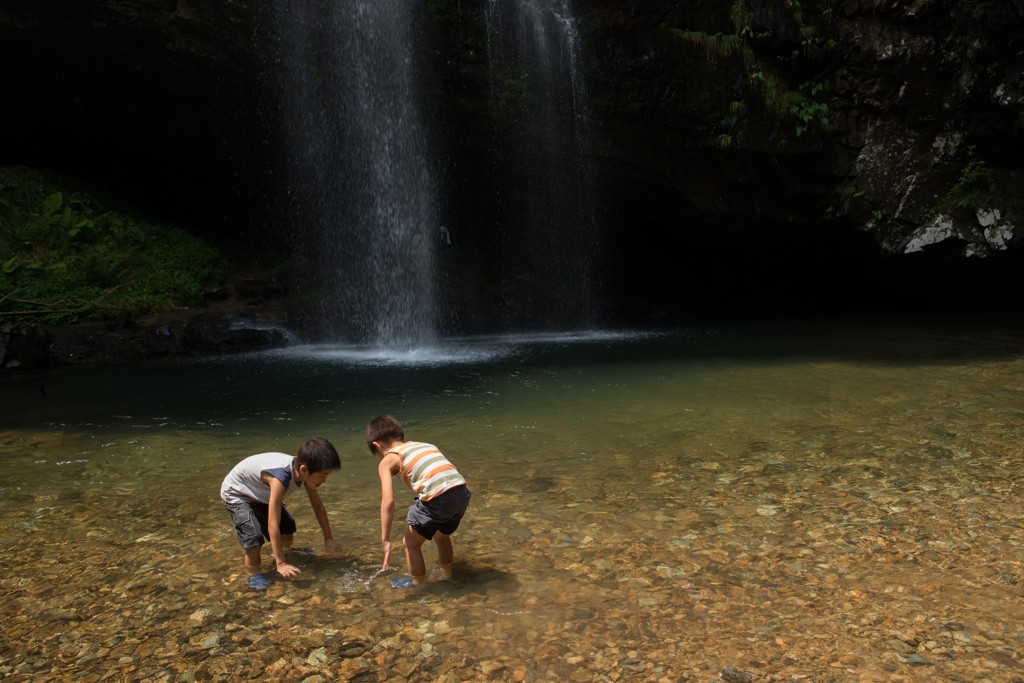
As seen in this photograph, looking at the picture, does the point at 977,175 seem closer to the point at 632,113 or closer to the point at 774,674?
the point at 632,113

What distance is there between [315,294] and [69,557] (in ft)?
36.3

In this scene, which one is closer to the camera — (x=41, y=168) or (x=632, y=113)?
(x=632, y=113)

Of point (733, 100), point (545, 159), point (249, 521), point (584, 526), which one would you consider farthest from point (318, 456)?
point (545, 159)

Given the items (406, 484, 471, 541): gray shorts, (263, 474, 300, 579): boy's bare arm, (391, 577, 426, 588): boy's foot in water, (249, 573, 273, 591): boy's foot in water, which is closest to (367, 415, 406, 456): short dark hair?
(406, 484, 471, 541): gray shorts

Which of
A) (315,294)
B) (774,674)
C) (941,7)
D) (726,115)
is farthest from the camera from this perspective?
(315,294)

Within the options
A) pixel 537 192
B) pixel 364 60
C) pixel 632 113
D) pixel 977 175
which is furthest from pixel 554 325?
pixel 977 175

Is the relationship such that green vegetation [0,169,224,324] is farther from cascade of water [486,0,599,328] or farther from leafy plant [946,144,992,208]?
leafy plant [946,144,992,208]

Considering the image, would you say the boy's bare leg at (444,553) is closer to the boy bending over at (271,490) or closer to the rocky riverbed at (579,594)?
the rocky riverbed at (579,594)

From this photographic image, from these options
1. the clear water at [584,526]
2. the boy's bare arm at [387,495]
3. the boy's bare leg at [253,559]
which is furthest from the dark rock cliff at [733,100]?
the boy's bare leg at [253,559]

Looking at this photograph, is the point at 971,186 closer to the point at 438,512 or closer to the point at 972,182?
the point at 972,182

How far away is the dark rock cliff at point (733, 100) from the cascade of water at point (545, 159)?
297mm

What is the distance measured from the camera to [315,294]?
568 inches

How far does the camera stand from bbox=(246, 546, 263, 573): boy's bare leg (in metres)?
3.50

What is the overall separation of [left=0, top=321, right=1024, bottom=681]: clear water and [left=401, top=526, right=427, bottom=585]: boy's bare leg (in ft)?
0.39
